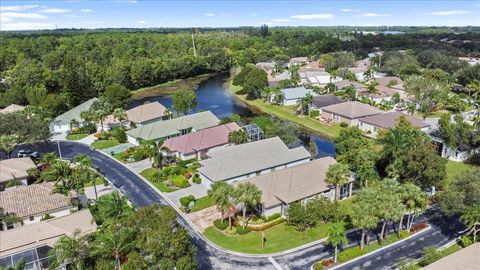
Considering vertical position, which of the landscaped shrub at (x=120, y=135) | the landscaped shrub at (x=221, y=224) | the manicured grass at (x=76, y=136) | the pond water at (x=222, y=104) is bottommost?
the pond water at (x=222, y=104)

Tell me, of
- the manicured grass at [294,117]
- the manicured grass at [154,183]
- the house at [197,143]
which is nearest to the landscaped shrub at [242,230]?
the manicured grass at [154,183]

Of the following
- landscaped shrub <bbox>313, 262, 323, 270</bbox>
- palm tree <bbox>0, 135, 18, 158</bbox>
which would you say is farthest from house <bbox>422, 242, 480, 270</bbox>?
palm tree <bbox>0, 135, 18, 158</bbox>

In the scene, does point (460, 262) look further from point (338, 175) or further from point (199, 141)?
point (199, 141)

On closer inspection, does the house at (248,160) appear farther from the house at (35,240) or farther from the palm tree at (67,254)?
the palm tree at (67,254)

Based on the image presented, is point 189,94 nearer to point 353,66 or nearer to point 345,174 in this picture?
point 345,174

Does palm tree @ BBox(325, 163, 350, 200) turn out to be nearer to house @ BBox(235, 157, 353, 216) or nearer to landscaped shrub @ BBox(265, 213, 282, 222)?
house @ BBox(235, 157, 353, 216)

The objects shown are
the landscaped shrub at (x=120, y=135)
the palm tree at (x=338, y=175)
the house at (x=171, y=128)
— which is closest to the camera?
the palm tree at (x=338, y=175)
